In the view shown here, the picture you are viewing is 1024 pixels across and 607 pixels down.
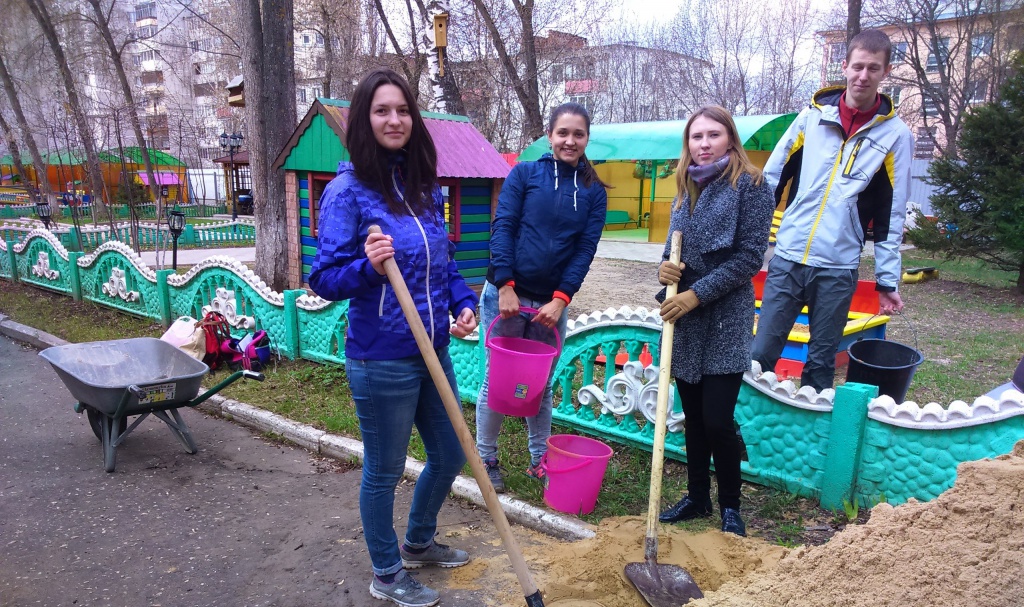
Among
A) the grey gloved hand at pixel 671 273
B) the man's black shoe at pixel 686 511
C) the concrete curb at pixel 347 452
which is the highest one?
the grey gloved hand at pixel 671 273

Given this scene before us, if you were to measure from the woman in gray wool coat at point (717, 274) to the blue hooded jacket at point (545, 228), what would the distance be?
0.44 meters

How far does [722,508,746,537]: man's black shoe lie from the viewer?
118 inches

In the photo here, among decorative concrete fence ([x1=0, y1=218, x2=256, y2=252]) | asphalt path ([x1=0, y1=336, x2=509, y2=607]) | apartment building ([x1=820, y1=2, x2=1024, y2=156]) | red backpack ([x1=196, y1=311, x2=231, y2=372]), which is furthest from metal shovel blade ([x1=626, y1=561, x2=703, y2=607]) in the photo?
apartment building ([x1=820, y1=2, x2=1024, y2=156])

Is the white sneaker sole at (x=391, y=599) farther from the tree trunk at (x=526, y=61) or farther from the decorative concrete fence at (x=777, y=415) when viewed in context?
the tree trunk at (x=526, y=61)

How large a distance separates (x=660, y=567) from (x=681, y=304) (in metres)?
1.05

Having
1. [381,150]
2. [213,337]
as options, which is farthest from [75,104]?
[381,150]

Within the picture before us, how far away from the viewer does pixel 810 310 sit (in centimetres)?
363

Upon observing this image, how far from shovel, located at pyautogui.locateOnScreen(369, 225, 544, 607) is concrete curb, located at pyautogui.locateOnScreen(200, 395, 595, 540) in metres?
0.66

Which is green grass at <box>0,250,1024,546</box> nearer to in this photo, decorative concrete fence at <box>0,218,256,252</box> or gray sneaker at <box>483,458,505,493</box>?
gray sneaker at <box>483,458,505,493</box>

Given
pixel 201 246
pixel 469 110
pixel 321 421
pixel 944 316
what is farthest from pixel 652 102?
pixel 321 421

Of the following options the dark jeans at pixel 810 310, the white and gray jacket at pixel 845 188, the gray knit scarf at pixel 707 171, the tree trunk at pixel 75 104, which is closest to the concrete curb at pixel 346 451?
the dark jeans at pixel 810 310

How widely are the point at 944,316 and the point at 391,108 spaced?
891cm

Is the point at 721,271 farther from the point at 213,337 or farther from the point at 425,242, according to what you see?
the point at 213,337

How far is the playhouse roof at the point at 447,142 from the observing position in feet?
27.6
